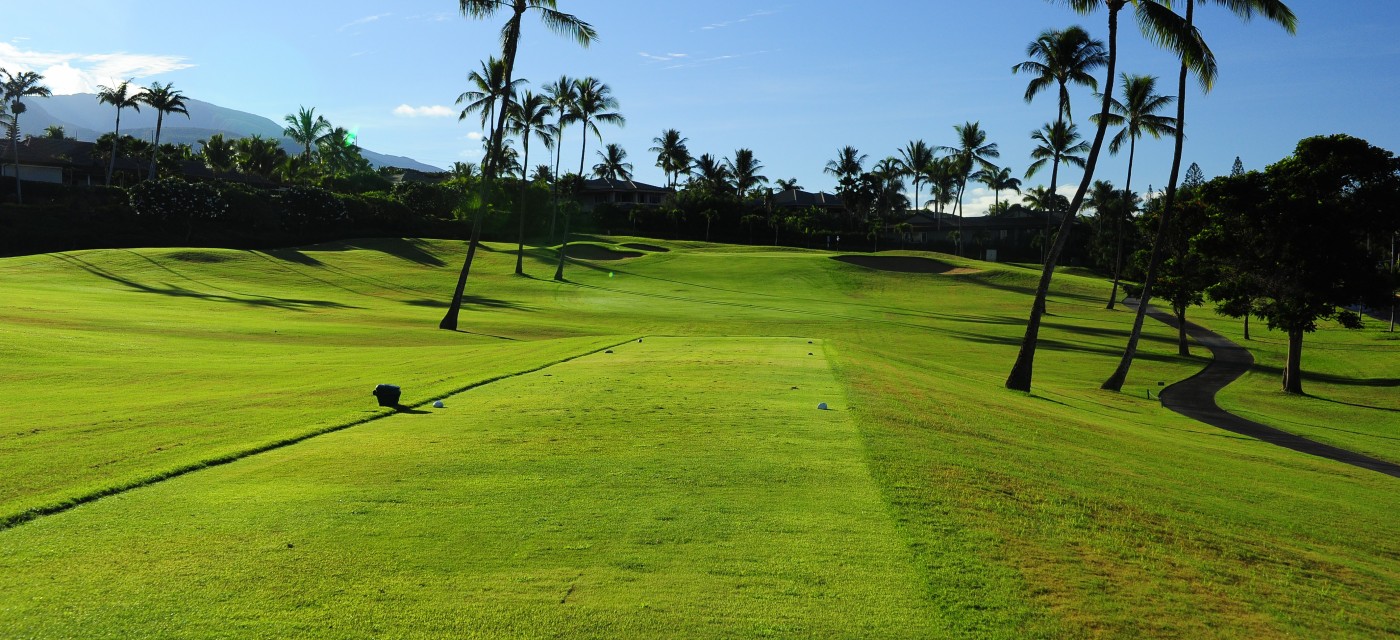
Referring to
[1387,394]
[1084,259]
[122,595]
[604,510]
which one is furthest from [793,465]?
[1084,259]

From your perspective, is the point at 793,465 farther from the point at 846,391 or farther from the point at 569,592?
the point at 846,391

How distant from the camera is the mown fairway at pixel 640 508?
561 cm

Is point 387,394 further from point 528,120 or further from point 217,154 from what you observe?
point 217,154

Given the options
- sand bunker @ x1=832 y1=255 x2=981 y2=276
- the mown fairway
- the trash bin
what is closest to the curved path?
the mown fairway

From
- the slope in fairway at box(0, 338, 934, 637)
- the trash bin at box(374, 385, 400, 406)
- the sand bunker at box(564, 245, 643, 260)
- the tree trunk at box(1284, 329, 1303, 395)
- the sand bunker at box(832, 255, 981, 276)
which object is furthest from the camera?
the sand bunker at box(564, 245, 643, 260)

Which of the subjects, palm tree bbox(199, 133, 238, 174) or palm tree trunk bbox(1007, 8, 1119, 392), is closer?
palm tree trunk bbox(1007, 8, 1119, 392)

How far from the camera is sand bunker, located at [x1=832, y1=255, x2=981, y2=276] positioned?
253 ft

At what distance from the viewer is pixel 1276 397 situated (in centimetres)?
3156

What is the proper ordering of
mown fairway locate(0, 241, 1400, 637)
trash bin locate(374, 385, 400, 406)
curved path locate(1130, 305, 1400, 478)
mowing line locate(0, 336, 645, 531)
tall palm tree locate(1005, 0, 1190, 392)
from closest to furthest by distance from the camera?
mown fairway locate(0, 241, 1400, 637) → mowing line locate(0, 336, 645, 531) → trash bin locate(374, 385, 400, 406) → curved path locate(1130, 305, 1400, 478) → tall palm tree locate(1005, 0, 1190, 392)

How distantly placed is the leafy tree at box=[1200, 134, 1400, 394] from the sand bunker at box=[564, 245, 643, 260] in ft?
181

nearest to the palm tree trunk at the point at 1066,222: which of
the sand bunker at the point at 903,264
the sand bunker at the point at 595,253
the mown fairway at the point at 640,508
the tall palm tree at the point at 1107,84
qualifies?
the tall palm tree at the point at 1107,84

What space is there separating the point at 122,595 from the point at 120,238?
77.3 meters

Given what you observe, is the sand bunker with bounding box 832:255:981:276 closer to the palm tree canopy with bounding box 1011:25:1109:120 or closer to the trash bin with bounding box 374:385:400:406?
the palm tree canopy with bounding box 1011:25:1109:120

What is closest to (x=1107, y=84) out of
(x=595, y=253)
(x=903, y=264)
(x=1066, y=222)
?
(x=1066, y=222)
